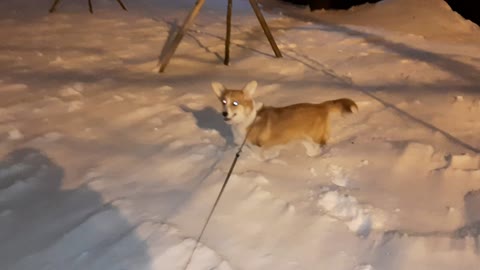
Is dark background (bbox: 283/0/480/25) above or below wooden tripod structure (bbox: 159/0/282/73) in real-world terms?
below

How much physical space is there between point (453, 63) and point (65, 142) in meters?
2.90

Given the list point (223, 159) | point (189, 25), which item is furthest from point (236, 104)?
point (189, 25)

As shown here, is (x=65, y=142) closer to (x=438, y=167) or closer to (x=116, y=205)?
(x=116, y=205)

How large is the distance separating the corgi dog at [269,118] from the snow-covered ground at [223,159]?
139mm

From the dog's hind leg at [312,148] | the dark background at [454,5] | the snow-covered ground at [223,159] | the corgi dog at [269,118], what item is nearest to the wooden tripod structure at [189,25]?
the snow-covered ground at [223,159]

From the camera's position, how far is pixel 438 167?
273 centimetres

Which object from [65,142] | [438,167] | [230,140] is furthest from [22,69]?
[438,167]

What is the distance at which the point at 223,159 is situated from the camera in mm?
2750

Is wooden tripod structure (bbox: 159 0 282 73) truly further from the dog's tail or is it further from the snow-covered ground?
the dog's tail

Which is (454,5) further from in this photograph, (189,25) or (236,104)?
(236,104)

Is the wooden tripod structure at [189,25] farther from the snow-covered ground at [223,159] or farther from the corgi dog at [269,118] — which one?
the corgi dog at [269,118]

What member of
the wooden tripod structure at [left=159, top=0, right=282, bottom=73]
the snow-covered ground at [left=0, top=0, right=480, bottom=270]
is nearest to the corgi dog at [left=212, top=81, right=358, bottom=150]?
the snow-covered ground at [left=0, top=0, right=480, bottom=270]

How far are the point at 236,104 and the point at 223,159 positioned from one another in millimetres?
340

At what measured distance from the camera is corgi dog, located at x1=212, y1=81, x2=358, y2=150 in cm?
259
